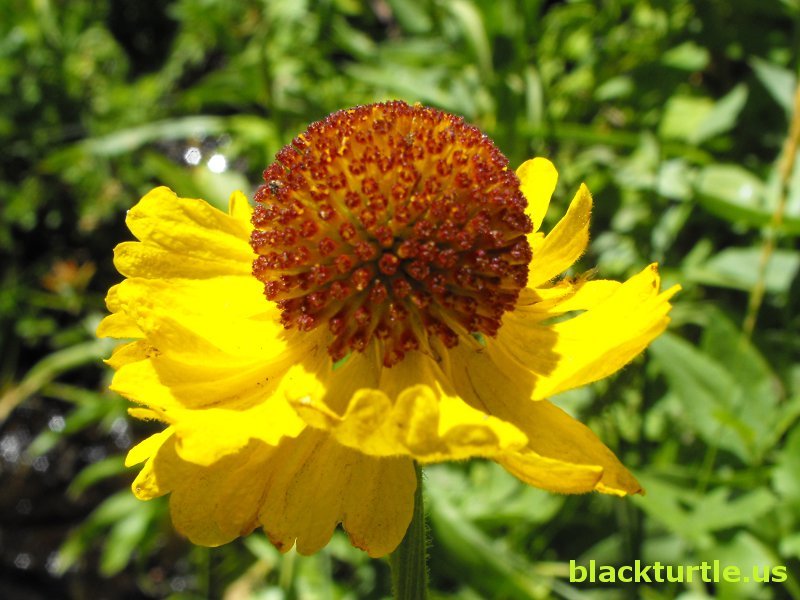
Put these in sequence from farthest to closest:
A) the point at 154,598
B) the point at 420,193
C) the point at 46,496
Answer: the point at 46,496 < the point at 154,598 < the point at 420,193


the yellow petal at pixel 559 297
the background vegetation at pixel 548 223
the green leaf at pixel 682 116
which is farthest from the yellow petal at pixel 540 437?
the green leaf at pixel 682 116

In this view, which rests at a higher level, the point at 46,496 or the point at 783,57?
the point at 783,57

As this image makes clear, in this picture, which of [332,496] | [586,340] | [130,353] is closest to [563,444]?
[586,340]

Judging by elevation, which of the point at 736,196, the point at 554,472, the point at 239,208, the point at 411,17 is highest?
the point at 239,208

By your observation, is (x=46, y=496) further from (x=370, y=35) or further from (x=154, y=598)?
(x=370, y=35)

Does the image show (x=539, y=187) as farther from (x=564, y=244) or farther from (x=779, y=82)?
(x=779, y=82)

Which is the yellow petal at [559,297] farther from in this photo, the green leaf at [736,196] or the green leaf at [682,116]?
the green leaf at [682,116]

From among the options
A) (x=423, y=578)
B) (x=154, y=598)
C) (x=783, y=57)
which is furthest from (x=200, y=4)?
(x=423, y=578)
